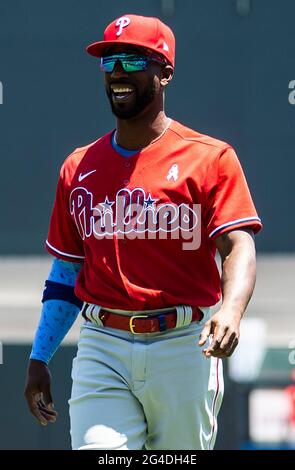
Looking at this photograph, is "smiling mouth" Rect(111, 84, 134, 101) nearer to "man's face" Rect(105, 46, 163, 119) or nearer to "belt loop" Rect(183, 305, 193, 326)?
"man's face" Rect(105, 46, 163, 119)

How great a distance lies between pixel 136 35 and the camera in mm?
3723

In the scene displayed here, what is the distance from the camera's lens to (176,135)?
3.82 metres

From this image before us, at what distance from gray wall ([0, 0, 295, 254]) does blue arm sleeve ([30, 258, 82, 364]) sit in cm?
419

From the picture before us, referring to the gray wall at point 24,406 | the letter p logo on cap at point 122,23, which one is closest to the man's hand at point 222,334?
the letter p logo on cap at point 122,23

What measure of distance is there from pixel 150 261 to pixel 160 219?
0.13 meters

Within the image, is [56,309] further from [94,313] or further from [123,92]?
[123,92]

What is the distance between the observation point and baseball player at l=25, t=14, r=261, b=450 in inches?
142

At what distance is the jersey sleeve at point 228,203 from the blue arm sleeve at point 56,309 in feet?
1.84

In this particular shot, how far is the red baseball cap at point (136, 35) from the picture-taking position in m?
3.71

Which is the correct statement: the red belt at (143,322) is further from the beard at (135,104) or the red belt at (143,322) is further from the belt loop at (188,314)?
the beard at (135,104)

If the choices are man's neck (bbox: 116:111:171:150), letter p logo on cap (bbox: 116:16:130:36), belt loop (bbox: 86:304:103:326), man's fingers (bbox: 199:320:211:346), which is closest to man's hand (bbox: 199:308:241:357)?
man's fingers (bbox: 199:320:211:346)
